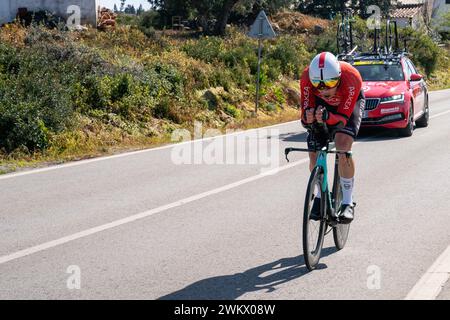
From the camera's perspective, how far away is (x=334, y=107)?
696cm

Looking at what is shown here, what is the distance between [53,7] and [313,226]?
26650 mm

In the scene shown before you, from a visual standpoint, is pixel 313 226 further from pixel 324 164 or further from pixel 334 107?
pixel 334 107

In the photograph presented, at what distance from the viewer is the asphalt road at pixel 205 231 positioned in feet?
20.0

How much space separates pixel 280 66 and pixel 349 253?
2030cm

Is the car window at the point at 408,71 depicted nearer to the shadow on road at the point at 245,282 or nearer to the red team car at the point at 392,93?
the red team car at the point at 392,93

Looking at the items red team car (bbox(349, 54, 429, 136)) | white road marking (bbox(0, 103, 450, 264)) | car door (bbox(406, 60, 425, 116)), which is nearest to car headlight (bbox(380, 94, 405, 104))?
Result: red team car (bbox(349, 54, 429, 136))

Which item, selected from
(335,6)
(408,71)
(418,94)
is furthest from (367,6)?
(418,94)

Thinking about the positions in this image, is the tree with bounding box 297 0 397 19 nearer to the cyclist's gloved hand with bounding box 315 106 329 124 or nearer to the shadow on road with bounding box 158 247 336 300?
the cyclist's gloved hand with bounding box 315 106 329 124

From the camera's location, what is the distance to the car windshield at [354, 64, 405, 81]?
17.7 metres

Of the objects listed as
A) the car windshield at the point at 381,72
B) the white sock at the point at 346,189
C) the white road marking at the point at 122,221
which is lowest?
the white road marking at the point at 122,221

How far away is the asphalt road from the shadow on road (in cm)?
2

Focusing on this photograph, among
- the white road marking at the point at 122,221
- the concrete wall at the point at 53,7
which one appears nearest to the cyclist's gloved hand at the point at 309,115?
the white road marking at the point at 122,221

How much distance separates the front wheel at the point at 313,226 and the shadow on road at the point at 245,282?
139 millimetres
